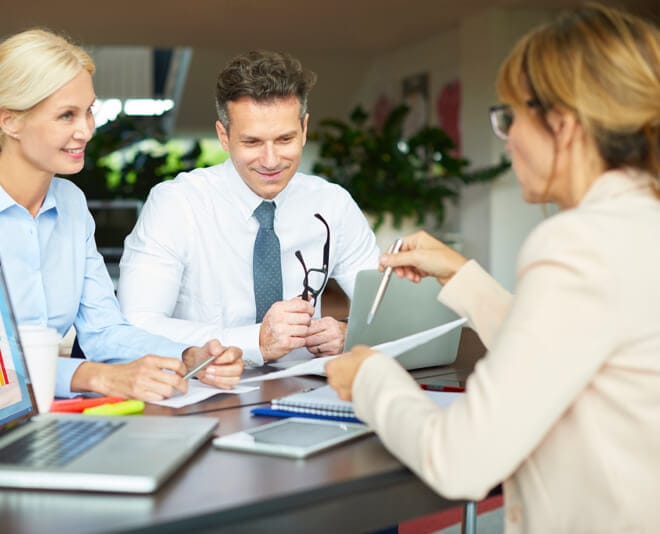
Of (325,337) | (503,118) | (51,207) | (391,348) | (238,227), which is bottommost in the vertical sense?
(325,337)

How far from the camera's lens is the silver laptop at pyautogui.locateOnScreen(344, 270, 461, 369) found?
1.74 m

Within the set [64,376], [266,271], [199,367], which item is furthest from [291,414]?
[266,271]

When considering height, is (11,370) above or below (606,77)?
below

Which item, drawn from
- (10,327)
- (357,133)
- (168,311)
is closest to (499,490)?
(10,327)

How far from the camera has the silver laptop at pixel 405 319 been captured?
5.71 ft

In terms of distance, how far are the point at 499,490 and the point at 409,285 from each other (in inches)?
23.1

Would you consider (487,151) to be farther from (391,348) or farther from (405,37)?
(391,348)

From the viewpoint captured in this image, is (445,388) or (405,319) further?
(405,319)

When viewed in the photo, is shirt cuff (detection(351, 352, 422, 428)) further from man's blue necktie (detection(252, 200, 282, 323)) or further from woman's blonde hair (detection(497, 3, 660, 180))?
man's blue necktie (detection(252, 200, 282, 323))

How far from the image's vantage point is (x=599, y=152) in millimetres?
1094

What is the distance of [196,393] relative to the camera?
1.57m

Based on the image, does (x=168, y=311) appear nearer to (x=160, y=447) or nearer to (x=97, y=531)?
(x=160, y=447)

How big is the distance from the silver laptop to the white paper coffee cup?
0.62 m

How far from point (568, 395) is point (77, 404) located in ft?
2.74
